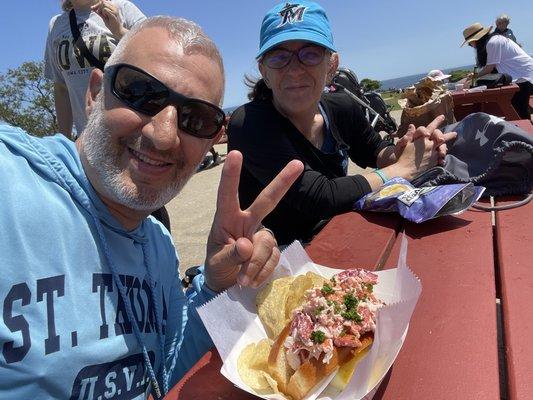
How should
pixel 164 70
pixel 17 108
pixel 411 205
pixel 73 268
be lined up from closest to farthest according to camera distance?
pixel 73 268
pixel 164 70
pixel 411 205
pixel 17 108

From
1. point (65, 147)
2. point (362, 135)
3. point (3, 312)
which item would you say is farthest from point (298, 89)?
point (3, 312)

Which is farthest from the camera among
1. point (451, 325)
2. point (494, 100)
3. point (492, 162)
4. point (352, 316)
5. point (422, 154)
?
point (494, 100)

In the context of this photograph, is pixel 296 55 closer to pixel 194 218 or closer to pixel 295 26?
pixel 295 26

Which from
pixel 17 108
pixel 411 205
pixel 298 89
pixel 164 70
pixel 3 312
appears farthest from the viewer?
pixel 17 108

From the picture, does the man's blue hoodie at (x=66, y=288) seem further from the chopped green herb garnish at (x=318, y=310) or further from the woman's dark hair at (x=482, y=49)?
the woman's dark hair at (x=482, y=49)

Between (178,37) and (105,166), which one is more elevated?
(178,37)

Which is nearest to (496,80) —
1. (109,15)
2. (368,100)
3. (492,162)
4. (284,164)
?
(368,100)

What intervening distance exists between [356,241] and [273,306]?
2.38 feet

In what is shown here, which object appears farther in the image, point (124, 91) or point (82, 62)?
point (82, 62)

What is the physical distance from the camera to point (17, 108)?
2194cm

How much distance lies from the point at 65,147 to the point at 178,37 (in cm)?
56

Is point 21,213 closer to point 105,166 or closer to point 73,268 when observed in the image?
point 73,268

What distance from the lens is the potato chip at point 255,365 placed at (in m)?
1.02

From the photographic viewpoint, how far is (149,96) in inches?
56.1
